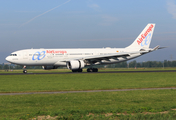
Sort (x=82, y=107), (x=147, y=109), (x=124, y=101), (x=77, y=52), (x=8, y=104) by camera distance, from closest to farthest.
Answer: (x=147, y=109), (x=82, y=107), (x=8, y=104), (x=124, y=101), (x=77, y=52)

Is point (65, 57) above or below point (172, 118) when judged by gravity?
above

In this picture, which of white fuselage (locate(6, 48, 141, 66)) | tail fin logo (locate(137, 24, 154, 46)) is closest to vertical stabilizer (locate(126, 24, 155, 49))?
tail fin logo (locate(137, 24, 154, 46))

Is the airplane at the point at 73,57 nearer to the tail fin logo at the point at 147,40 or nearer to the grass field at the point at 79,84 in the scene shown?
the tail fin logo at the point at 147,40

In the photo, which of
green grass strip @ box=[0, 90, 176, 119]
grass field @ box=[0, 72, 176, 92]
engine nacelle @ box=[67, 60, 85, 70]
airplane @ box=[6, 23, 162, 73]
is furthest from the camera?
airplane @ box=[6, 23, 162, 73]

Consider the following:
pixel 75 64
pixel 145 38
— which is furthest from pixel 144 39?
pixel 75 64

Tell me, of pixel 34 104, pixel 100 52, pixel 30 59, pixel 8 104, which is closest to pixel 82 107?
pixel 34 104

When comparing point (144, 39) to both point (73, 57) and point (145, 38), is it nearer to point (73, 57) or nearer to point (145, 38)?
point (145, 38)

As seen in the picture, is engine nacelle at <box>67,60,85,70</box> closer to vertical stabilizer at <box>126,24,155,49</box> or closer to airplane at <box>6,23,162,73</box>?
airplane at <box>6,23,162,73</box>

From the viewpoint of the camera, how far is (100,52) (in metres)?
54.2

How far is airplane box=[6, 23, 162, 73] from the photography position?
161 feet

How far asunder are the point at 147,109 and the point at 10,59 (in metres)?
41.0

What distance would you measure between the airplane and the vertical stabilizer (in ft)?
3.30

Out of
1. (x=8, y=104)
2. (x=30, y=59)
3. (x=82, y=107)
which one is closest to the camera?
(x=82, y=107)

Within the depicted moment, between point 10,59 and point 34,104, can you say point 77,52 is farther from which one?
point 34,104
